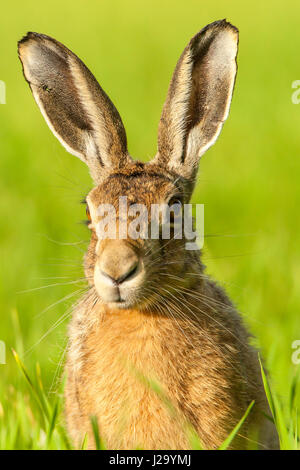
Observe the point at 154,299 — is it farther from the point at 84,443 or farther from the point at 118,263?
the point at 84,443

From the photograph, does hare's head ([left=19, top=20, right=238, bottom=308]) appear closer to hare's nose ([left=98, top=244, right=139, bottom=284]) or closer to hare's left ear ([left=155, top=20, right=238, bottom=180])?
hare's left ear ([left=155, top=20, right=238, bottom=180])

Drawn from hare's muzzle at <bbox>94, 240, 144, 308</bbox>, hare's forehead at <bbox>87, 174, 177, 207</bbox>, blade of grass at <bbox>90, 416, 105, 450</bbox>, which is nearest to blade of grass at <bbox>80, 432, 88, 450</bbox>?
blade of grass at <bbox>90, 416, 105, 450</bbox>

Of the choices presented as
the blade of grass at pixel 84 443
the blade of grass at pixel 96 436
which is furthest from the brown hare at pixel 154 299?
the blade of grass at pixel 96 436

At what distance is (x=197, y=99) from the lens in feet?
17.9

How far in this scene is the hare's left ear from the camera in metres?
5.12

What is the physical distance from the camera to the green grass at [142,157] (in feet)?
18.9

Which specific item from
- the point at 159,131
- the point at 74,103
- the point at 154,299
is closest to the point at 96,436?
the point at 154,299

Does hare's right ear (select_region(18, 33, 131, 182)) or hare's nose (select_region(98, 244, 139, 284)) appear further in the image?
hare's right ear (select_region(18, 33, 131, 182))

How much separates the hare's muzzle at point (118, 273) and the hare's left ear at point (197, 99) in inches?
39.4

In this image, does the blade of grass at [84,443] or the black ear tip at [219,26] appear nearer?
the blade of grass at [84,443]

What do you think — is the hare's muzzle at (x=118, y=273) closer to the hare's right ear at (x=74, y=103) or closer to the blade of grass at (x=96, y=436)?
the blade of grass at (x=96, y=436)

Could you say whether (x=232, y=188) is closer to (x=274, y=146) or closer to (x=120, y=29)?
(x=274, y=146)

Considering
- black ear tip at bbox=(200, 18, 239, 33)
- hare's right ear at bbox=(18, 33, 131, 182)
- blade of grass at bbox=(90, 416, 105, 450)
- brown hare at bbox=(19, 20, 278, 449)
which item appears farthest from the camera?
hare's right ear at bbox=(18, 33, 131, 182)

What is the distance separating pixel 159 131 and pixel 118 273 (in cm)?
129
